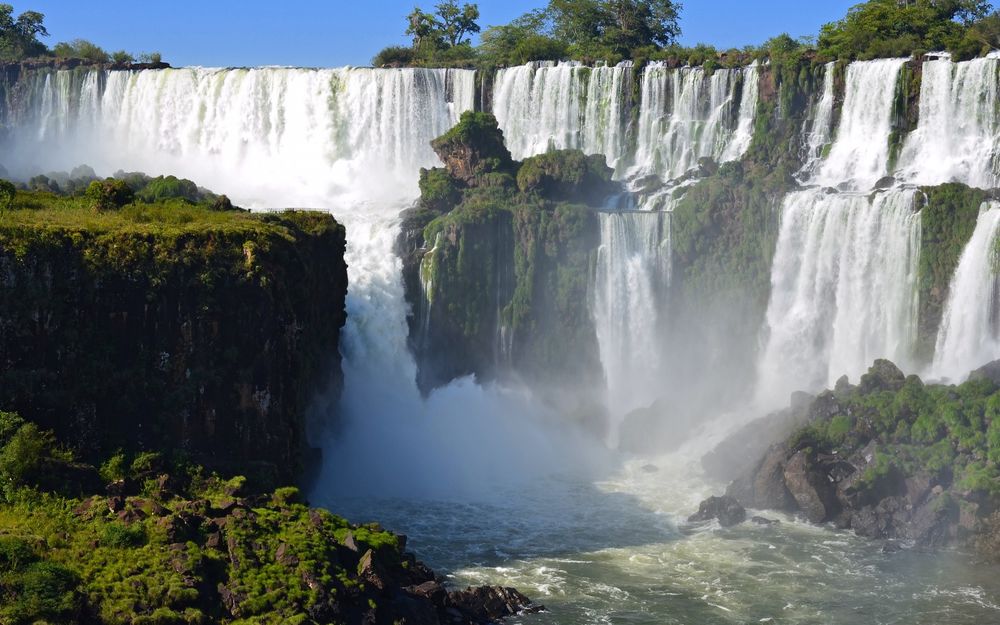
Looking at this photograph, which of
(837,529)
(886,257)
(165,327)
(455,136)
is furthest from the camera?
(455,136)

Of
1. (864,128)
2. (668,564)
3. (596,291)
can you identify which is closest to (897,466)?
(668,564)

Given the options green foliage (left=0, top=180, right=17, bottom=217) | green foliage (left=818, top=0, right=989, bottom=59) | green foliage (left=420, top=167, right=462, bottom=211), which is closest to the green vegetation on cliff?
green foliage (left=0, top=180, right=17, bottom=217)

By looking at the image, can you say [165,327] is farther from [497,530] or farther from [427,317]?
[427,317]

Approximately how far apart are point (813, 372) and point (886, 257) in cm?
515

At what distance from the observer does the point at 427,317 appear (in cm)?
5178

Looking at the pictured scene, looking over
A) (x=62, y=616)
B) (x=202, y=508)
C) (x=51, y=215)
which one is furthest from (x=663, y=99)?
(x=62, y=616)

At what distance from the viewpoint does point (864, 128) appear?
185ft

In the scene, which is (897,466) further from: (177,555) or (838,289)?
(177,555)

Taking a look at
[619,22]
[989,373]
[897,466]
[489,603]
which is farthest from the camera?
[619,22]

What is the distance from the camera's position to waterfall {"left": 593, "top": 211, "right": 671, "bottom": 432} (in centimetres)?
5262

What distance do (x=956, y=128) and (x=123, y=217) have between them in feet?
107

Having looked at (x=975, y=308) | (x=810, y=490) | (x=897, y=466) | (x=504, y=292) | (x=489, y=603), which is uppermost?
(x=975, y=308)

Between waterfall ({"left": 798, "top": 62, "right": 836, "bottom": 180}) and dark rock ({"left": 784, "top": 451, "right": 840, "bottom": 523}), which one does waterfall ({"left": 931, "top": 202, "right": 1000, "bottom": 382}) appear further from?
waterfall ({"left": 798, "top": 62, "right": 836, "bottom": 180})

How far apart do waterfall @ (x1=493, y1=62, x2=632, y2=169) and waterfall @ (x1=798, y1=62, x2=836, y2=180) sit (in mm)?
8374
